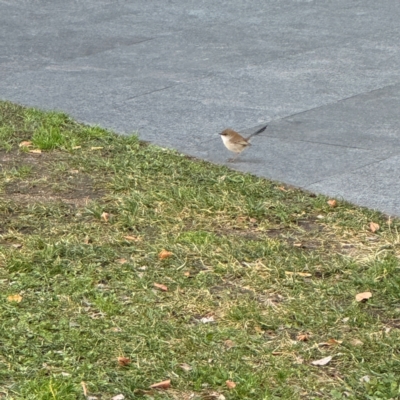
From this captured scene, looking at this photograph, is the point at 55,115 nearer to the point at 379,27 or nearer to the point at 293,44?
the point at 293,44

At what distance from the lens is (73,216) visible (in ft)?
23.7

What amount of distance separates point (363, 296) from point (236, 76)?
5.30m

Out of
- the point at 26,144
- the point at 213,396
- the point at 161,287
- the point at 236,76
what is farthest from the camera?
the point at 236,76

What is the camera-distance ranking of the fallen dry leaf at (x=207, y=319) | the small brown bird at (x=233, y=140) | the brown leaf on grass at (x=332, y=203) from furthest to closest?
the small brown bird at (x=233, y=140)
the brown leaf on grass at (x=332, y=203)
the fallen dry leaf at (x=207, y=319)

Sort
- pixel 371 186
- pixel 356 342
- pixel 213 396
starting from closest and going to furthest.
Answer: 1. pixel 213 396
2. pixel 356 342
3. pixel 371 186

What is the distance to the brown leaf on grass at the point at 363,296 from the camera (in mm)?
5824

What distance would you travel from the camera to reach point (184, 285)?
240 inches

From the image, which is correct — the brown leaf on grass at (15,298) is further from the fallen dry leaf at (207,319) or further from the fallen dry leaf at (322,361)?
the fallen dry leaf at (322,361)

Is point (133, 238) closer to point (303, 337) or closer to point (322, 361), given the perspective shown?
point (303, 337)

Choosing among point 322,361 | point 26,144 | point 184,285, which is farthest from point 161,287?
point 26,144

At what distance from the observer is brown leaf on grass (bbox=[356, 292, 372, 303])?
5824 millimetres

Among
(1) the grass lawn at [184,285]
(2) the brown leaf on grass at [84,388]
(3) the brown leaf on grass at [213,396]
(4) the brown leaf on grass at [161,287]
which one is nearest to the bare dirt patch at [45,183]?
(1) the grass lawn at [184,285]

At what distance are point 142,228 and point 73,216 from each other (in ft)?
1.87

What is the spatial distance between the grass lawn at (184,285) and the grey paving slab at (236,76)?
2.30ft
